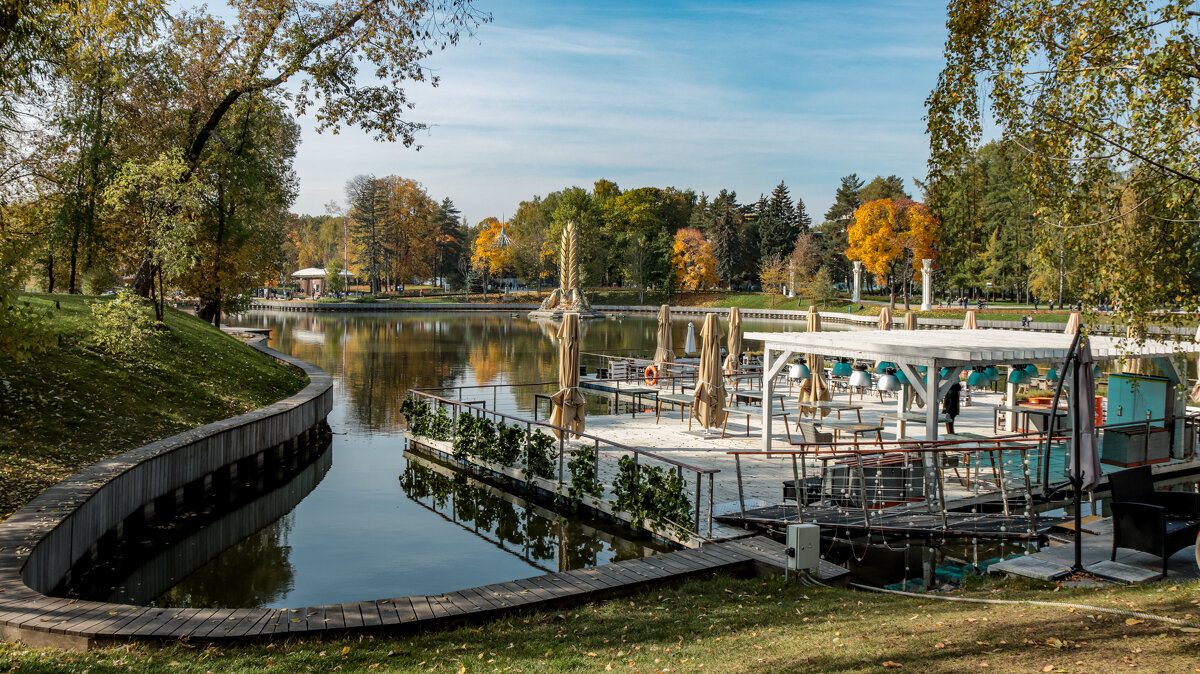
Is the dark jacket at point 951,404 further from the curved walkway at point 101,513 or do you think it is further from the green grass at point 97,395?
the green grass at point 97,395

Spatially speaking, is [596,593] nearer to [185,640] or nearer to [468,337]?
[185,640]

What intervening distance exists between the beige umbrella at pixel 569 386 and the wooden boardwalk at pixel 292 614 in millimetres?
6496

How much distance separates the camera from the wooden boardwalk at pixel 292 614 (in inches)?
231

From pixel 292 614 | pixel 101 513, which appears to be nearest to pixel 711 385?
pixel 101 513

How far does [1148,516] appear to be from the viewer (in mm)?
7918

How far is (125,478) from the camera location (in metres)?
10.1

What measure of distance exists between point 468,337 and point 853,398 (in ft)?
93.4

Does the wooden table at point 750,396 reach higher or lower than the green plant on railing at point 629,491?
higher

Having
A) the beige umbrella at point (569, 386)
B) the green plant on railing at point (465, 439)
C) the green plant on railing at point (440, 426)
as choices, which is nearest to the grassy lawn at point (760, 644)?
the beige umbrella at point (569, 386)

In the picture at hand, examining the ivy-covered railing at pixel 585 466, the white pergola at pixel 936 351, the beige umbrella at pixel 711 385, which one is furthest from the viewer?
the beige umbrella at pixel 711 385

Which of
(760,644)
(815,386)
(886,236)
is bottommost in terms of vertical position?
(760,644)

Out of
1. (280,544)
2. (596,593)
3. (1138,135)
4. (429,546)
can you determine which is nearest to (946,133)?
(1138,135)

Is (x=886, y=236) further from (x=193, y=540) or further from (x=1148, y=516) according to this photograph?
(x=193, y=540)

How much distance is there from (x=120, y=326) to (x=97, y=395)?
2.51 metres
